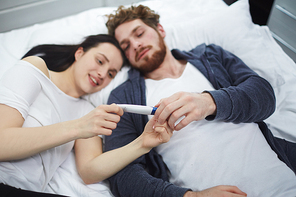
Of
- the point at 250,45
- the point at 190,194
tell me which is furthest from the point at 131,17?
the point at 190,194

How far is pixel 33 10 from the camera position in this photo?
153cm

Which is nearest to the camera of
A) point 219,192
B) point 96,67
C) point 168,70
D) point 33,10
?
point 219,192

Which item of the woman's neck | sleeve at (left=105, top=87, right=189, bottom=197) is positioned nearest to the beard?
sleeve at (left=105, top=87, right=189, bottom=197)

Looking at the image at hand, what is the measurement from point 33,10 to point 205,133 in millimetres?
1465

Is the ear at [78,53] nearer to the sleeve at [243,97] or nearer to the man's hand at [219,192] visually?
the sleeve at [243,97]

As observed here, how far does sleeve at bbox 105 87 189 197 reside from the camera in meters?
0.79

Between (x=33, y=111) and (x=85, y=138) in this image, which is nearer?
(x=85, y=138)

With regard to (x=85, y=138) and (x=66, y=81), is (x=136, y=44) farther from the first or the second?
(x=85, y=138)

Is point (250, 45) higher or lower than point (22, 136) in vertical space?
higher

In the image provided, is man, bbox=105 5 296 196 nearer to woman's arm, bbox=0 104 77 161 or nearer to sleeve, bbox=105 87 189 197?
sleeve, bbox=105 87 189 197

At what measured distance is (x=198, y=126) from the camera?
3.05ft

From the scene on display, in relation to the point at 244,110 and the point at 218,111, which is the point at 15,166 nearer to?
the point at 218,111

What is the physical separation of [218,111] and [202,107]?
0.27 ft

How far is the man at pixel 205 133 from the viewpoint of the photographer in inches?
31.0
